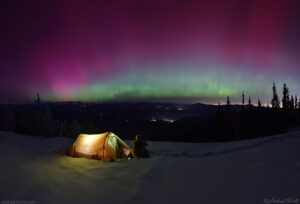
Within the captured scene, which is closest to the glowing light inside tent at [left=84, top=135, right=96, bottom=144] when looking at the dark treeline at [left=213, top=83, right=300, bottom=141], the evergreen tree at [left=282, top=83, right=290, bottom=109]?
the dark treeline at [left=213, top=83, right=300, bottom=141]

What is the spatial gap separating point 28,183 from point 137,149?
21.0 ft

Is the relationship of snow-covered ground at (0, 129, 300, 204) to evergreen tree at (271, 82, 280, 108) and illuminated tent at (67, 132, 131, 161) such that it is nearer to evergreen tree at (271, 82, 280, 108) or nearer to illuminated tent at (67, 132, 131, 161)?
illuminated tent at (67, 132, 131, 161)

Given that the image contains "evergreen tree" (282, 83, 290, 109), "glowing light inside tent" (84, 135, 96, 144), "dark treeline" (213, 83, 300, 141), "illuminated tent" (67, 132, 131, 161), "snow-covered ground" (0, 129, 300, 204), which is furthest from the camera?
"evergreen tree" (282, 83, 290, 109)

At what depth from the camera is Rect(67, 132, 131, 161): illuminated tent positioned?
10062mm

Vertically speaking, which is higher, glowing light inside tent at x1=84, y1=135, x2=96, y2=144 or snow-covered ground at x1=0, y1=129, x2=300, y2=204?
glowing light inside tent at x1=84, y1=135, x2=96, y2=144

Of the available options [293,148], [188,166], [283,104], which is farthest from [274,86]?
[188,166]

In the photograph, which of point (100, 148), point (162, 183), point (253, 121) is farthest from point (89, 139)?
point (253, 121)

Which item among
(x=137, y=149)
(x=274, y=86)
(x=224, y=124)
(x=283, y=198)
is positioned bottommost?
(x=224, y=124)

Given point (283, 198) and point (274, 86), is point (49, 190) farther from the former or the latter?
point (274, 86)

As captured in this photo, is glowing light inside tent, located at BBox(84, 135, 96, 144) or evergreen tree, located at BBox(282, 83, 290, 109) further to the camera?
evergreen tree, located at BBox(282, 83, 290, 109)

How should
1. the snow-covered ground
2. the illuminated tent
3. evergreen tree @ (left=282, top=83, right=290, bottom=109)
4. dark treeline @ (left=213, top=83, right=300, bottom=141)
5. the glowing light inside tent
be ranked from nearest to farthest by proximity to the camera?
the snow-covered ground → the illuminated tent → the glowing light inside tent → dark treeline @ (left=213, top=83, right=300, bottom=141) → evergreen tree @ (left=282, top=83, right=290, bottom=109)

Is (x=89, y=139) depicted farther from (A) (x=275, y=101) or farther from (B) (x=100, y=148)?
(A) (x=275, y=101)

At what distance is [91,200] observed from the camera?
16.1ft

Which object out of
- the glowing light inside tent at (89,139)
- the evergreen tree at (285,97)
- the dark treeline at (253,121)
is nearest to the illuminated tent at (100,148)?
the glowing light inside tent at (89,139)
